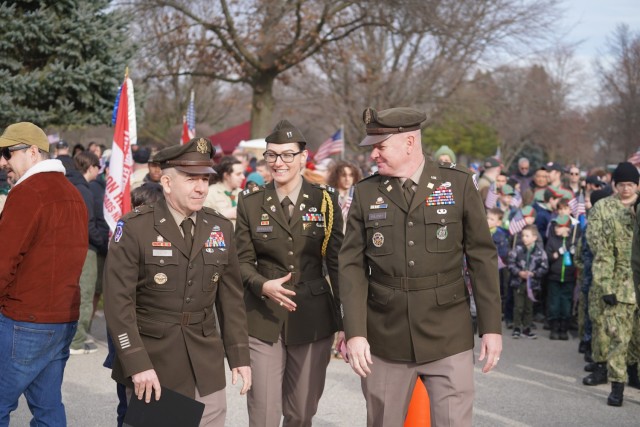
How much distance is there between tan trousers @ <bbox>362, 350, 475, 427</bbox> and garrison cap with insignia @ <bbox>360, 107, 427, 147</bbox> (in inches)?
49.1

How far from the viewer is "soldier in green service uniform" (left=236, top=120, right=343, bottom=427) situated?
5.05m

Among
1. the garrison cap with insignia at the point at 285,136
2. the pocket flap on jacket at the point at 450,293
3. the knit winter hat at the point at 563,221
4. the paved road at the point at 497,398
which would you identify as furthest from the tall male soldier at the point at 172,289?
the knit winter hat at the point at 563,221

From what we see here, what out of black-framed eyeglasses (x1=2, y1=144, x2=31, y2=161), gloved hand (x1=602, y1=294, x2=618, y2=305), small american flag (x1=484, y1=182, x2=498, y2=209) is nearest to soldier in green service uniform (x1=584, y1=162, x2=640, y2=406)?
gloved hand (x1=602, y1=294, x2=618, y2=305)

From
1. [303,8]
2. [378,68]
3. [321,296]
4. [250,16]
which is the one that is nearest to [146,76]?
[250,16]

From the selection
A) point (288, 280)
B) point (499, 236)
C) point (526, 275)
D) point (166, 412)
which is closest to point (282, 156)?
point (288, 280)

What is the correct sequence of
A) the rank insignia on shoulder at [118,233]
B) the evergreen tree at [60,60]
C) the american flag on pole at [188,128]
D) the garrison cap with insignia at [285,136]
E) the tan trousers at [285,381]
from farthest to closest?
the evergreen tree at [60,60], the american flag on pole at [188,128], the garrison cap with insignia at [285,136], the tan trousers at [285,381], the rank insignia on shoulder at [118,233]

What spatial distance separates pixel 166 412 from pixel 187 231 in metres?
0.94

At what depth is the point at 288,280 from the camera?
5.01 metres

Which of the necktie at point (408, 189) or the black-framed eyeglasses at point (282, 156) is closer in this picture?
the necktie at point (408, 189)

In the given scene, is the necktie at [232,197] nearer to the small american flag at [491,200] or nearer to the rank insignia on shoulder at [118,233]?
the small american flag at [491,200]

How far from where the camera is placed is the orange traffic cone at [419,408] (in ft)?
15.2

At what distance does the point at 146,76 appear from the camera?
72.8 ft

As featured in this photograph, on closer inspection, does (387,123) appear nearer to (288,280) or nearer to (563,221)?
(288,280)

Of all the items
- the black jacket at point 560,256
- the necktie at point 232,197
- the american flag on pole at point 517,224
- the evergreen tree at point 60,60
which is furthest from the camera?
the evergreen tree at point 60,60
